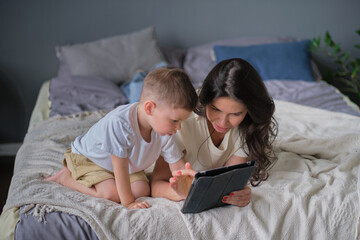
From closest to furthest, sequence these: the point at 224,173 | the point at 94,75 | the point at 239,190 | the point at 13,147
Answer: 1. the point at 224,173
2. the point at 239,190
3. the point at 94,75
4. the point at 13,147

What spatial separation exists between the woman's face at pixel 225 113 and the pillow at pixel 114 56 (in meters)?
1.46

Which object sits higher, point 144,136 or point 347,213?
point 144,136

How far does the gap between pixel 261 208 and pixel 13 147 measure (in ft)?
7.68

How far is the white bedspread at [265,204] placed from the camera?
1.23 meters

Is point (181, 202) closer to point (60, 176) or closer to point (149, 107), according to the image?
point (149, 107)

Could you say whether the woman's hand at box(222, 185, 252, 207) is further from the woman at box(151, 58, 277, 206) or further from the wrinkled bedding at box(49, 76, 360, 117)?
the wrinkled bedding at box(49, 76, 360, 117)

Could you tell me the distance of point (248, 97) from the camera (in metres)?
1.41

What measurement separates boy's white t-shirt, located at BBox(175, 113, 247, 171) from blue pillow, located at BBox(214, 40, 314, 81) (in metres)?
1.27

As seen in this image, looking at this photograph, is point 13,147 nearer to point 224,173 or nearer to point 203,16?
point 203,16

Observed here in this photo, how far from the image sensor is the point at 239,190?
1.32 meters

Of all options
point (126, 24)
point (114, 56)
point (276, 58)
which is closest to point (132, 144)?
point (114, 56)

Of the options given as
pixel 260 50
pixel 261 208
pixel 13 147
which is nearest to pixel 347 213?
pixel 261 208

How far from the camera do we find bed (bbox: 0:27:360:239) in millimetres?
1227

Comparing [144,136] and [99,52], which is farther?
[99,52]
